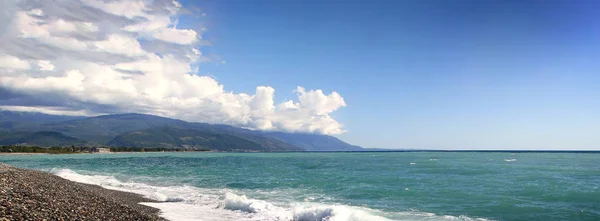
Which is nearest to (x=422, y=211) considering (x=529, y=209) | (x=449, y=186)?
(x=529, y=209)

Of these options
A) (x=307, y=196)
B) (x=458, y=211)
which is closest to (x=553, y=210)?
(x=458, y=211)

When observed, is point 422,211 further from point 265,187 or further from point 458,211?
point 265,187

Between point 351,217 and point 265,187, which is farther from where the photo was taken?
point 265,187

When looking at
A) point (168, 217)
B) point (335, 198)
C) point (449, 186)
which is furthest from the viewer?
point (449, 186)

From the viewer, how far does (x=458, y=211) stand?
2719 cm

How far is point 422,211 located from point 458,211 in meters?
2.78

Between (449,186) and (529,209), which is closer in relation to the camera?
(529,209)

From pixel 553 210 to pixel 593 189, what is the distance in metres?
15.4

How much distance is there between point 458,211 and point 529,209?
579cm

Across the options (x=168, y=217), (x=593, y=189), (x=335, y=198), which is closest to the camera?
(x=168, y=217)

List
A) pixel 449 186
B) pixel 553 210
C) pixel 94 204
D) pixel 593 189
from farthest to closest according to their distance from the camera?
pixel 449 186 → pixel 593 189 → pixel 553 210 → pixel 94 204

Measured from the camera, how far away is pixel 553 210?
2717 centimetres

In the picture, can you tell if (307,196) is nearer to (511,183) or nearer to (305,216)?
(305,216)

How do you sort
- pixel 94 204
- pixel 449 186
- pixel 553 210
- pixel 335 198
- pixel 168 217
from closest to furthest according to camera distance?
pixel 94 204, pixel 168 217, pixel 553 210, pixel 335 198, pixel 449 186
